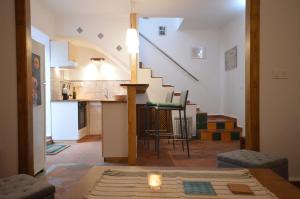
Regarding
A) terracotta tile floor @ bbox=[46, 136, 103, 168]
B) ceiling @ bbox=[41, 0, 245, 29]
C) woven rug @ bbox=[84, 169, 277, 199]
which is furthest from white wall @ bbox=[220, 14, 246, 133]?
woven rug @ bbox=[84, 169, 277, 199]

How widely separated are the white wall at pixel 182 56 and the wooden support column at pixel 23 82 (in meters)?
4.64

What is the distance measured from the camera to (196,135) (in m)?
5.87

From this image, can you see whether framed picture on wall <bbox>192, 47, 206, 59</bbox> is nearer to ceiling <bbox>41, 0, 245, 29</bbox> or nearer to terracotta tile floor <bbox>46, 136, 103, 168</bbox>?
ceiling <bbox>41, 0, 245, 29</bbox>

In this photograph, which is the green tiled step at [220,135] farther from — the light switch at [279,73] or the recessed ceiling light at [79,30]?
the recessed ceiling light at [79,30]

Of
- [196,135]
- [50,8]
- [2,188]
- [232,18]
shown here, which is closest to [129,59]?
[50,8]

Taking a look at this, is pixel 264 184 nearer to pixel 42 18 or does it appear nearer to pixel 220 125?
pixel 220 125

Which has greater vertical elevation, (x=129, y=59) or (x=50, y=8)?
(x=50, y=8)

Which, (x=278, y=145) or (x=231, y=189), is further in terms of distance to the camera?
(x=278, y=145)

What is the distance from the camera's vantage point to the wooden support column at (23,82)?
8.50 feet

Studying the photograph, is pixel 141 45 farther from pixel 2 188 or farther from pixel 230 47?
pixel 2 188

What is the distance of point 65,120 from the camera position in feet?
18.3

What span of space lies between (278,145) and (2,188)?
2.65 metres

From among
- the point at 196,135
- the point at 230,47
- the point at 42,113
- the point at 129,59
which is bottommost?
the point at 196,135

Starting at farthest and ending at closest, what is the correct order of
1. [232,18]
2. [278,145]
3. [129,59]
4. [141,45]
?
[141,45]
[232,18]
[129,59]
[278,145]
